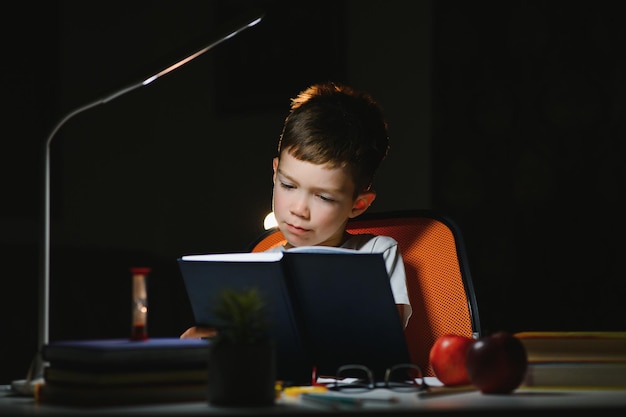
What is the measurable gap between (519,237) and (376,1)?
1.01 metres

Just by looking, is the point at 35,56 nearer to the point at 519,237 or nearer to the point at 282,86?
the point at 282,86

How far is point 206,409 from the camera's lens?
912mm

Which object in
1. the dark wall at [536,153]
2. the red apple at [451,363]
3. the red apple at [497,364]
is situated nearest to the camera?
the red apple at [497,364]

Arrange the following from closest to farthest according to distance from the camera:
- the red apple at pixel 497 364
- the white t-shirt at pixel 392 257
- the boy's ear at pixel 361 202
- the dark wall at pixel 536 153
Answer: the red apple at pixel 497 364 → the white t-shirt at pixel 392 257 → the boy's ear at pixel 361 202 → the dark wall at pixel 536 153

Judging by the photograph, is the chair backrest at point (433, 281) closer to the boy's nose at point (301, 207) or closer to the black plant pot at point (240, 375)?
the boy's nose at point (301, 207)

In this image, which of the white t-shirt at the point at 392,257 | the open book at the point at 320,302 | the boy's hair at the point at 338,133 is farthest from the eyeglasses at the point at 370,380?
the boy's hair at the point at 338,133

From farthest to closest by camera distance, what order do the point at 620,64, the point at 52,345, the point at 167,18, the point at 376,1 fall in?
the point at 167,18
the point at 376,1
the point at 620,64
the point at 52,345

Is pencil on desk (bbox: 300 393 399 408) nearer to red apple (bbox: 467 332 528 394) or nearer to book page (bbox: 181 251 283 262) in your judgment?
red apple (bbox: 467 332 528 394)

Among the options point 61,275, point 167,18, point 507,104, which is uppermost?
point 167,18

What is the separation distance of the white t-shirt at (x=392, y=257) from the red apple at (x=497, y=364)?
479mm

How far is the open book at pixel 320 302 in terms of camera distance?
1181 millimetres

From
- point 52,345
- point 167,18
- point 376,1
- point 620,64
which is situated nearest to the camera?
point 52,345

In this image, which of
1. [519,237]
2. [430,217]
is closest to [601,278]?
[519,237]

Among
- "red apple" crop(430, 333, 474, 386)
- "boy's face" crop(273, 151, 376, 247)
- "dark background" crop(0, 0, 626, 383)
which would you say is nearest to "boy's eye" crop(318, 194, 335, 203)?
"boy's face" crop(273, 151, 376, 247)
